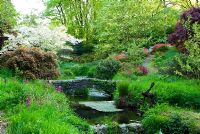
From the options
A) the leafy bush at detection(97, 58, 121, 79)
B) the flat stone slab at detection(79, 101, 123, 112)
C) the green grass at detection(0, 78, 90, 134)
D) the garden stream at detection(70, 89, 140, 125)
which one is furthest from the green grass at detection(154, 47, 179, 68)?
the green grass at detection(0, 78, 90, 134)

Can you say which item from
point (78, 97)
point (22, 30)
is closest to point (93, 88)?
point (78, 97)

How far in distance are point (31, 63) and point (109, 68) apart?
5667 mm

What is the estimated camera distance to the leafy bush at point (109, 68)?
21184 mm

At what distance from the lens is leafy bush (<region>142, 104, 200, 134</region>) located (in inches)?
416

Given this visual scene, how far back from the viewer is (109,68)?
835 inches

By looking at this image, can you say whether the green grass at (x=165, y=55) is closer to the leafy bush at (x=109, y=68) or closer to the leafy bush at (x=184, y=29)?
the leafy bush at (x=184, y=29)

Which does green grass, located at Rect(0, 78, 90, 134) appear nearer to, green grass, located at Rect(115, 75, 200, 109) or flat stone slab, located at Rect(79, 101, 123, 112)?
flat stone slab, located at Rect(79, 101, 123, 112)

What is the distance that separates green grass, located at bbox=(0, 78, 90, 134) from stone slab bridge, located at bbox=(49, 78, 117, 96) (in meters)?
4.80

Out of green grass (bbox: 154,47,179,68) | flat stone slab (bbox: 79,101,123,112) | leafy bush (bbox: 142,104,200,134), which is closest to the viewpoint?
leafy bush (bbox: 142,104,200,134)

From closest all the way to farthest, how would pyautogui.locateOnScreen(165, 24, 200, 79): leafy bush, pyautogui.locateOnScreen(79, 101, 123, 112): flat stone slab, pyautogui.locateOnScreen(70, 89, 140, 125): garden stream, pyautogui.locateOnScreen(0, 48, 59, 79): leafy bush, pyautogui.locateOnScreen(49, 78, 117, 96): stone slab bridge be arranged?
pyautogui.locateOnScreen(70, 89, 140, 125): garden stream < pyautogui.locateOnScreen(79, 101, 123, 112): flat stone slab < pyautogui.locateOnScreen(165, 24, 200, 79): leafy bush < pyautogui.locateOnScreen(0, 48, 59, 79): leafy bush < pyautogui.locateOnScreen(49, 78, 117, 96): stone slab bridge

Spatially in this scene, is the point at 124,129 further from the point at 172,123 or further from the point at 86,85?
the point at 86,85

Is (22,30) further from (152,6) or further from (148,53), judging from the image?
(152,6)

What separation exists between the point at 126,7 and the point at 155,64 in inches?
261

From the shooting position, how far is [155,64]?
2231 cm
